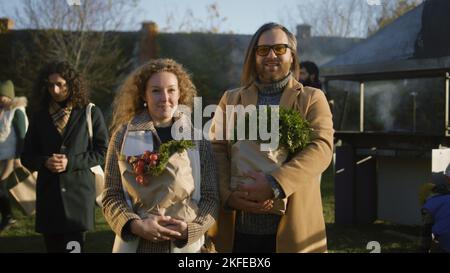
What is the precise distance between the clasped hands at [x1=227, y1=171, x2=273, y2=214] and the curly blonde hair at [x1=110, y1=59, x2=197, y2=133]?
0.64 meters

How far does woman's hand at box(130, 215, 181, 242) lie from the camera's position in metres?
2.54

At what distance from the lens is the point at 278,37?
2898 mm

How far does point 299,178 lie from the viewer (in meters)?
2.67

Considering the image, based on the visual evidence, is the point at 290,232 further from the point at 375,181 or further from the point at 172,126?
the point at 375,181

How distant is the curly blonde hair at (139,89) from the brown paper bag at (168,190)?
376 mm

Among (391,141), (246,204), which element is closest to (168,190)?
(246,204)

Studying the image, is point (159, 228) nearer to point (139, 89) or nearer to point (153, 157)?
point (153, 157)

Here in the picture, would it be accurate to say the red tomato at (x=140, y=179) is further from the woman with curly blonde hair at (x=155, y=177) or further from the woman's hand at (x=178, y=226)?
the woman's hand at (x=178, y=226)

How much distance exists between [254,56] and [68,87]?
1966mm

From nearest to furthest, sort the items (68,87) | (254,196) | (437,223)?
(254,196) → (68,87) → (437,223)

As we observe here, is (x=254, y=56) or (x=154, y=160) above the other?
(x=254, y=56)

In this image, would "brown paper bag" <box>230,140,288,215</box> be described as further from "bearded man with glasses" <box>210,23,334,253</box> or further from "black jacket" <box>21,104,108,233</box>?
"black jacket" <box>21,104,108,233</box>

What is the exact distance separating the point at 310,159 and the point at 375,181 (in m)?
6.01
